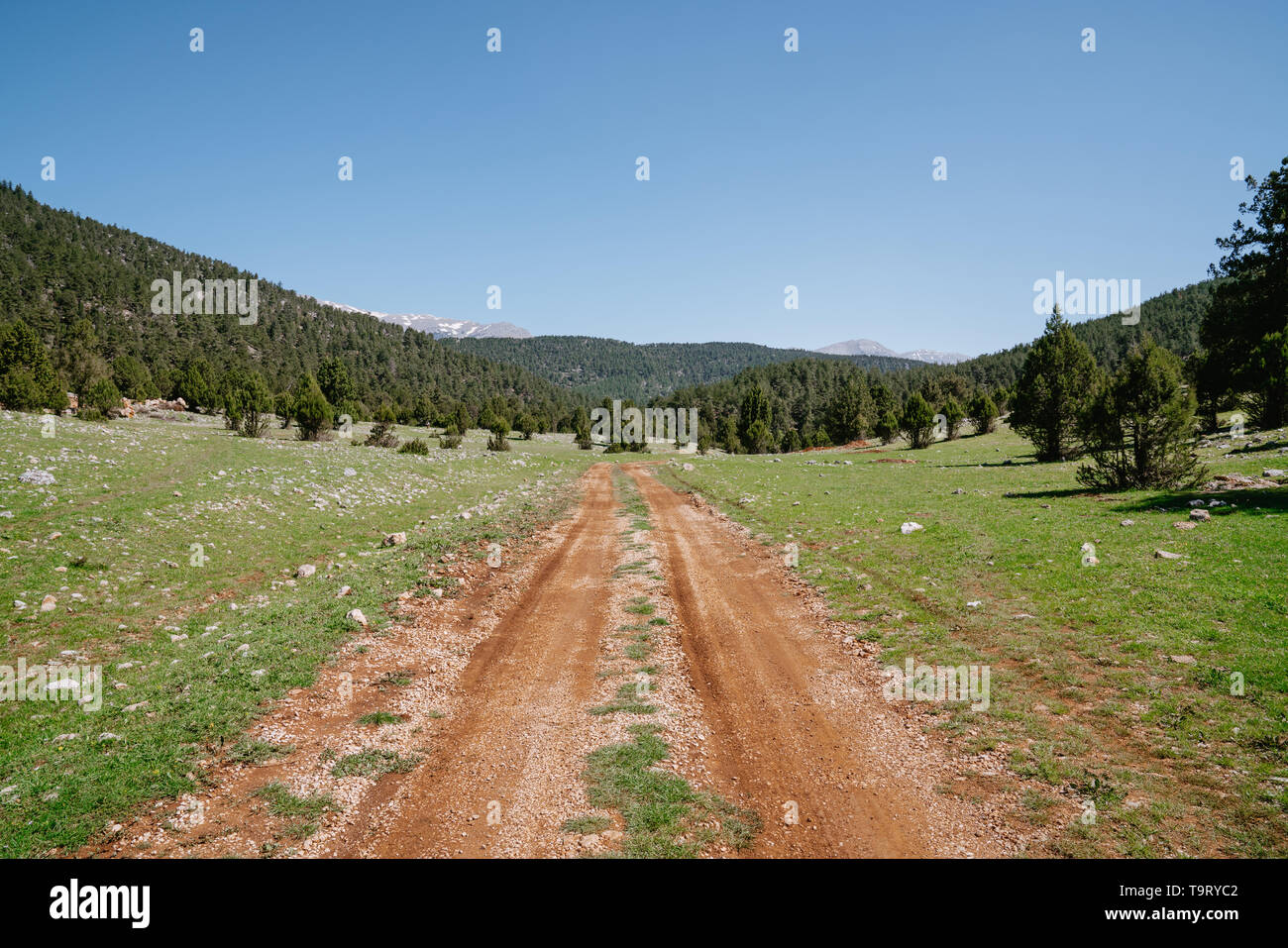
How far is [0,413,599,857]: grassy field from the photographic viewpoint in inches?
290

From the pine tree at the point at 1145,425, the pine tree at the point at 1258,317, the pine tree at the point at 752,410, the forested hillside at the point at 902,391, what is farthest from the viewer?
the forested hillside at the point at 902,391

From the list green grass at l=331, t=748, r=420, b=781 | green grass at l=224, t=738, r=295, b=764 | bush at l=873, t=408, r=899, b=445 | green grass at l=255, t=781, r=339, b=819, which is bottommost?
green grass at l=331, t=748, r=420, b=781

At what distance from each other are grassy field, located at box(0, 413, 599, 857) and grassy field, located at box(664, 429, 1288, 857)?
11.8m

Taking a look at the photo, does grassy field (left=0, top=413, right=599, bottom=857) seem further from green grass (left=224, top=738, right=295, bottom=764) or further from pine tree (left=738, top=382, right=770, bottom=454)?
pine tree (left=738, top=382, right=770, bottom=454)

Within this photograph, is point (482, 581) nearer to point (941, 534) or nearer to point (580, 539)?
point (580, 539)

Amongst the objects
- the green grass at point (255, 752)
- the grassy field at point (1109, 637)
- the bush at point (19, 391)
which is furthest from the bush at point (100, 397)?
the grassy field at point (1109, 637)

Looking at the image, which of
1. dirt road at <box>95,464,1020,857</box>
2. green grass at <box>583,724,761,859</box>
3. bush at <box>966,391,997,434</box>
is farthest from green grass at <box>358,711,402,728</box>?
bush at <box>966,391,997,434</box>

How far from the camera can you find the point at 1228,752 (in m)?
7.52

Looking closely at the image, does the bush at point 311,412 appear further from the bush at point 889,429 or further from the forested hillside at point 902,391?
the forested hillside at point 902,391

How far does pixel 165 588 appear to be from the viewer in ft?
45.6

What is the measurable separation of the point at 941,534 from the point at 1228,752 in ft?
43.6

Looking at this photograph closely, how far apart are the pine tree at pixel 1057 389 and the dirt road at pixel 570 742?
44919 millimetres

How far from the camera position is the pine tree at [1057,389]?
46.4 metres

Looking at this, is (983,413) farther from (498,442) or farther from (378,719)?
(378,719)
